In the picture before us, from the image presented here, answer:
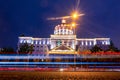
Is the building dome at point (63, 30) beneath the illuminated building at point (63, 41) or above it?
above

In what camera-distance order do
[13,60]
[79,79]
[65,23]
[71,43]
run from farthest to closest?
[65,23]
[71,43]
[13,60]
[79,79]

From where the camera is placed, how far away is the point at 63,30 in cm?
11519

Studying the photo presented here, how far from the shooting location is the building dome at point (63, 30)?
114387mm

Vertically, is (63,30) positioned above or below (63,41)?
above

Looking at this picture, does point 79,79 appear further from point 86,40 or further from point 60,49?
point 86,40

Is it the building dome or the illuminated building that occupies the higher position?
the building dome

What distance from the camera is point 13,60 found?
139ft

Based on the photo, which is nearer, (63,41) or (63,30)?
(63,41)

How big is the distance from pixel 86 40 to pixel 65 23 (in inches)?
656

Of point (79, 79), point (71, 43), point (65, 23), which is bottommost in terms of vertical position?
point (79, 79)

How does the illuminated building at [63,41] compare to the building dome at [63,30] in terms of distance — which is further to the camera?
the building dome at [63,30]

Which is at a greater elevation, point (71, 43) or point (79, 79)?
point (71, 43)

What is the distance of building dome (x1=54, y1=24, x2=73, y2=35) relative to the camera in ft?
375

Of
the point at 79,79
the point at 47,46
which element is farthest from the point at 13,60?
the point at 47,46
